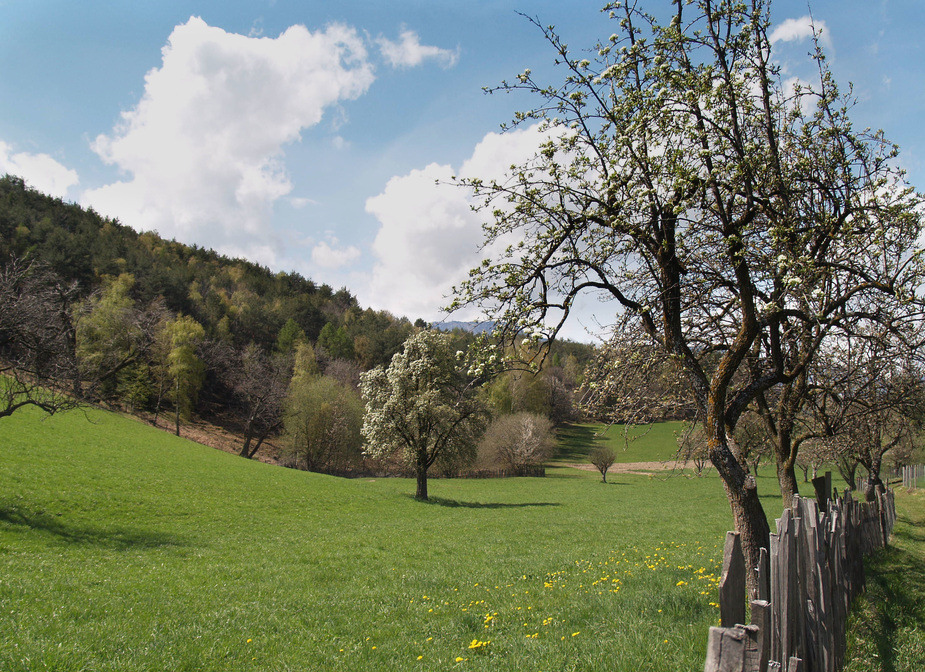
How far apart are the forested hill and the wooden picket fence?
205ft

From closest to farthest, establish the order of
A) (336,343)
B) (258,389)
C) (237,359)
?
1. (258,389)
2. (237,359)
3. (336,343)

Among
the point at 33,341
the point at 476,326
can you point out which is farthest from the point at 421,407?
the point at 476,326

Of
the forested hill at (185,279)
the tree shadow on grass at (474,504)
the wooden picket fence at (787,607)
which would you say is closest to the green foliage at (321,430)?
the forested hill at (185,279)

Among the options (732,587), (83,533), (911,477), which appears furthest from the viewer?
(911,477)

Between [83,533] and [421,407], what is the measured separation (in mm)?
17912

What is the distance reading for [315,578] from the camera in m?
12.4

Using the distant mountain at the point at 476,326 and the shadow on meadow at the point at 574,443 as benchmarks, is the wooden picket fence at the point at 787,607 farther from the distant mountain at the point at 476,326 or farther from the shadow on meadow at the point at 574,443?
the shadow on meadow at the point at 574,443

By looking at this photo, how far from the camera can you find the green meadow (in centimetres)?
633

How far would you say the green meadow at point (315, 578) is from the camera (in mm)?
6328

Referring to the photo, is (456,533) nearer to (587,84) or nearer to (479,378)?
(479,378)

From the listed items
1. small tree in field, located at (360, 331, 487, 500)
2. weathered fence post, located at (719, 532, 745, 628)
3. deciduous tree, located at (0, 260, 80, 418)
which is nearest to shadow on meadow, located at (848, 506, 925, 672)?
weathered fence post, located at (719, 532, 745, 628)

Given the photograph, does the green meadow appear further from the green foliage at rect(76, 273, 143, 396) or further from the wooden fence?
the wooden fence

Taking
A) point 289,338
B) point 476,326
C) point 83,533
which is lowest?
point 83,533

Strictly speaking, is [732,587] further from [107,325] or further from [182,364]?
A: [182,364]
